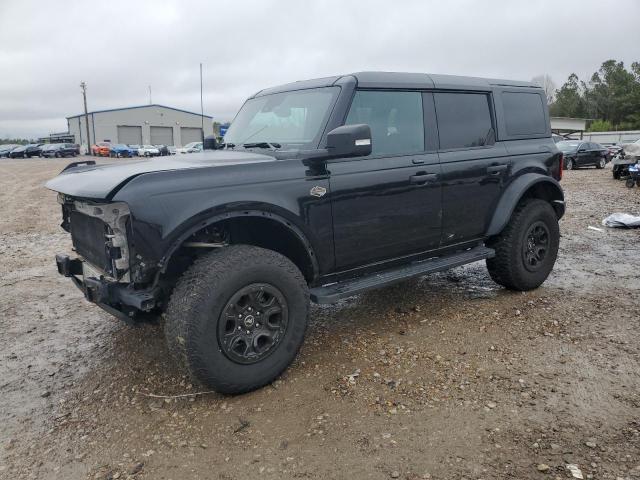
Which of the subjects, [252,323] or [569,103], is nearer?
[252,323]

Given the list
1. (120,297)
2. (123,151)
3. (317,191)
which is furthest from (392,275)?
(123,151)

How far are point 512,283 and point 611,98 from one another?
8002cm

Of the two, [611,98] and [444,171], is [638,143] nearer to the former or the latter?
[444,171]

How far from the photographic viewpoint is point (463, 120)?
4520 mm

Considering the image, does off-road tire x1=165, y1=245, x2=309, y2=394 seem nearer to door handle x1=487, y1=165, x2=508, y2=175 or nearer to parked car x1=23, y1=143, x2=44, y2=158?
door handle x1=487, y1=165, x2=508, y2=175

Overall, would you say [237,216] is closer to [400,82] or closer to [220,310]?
[220,310]

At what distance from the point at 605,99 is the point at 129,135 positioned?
6623 centimetres

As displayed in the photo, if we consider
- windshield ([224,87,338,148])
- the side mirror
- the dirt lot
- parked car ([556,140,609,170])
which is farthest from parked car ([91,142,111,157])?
the side mirror

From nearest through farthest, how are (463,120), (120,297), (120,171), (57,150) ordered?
(120,297) < (120,171) < (463,120) < (57,150)

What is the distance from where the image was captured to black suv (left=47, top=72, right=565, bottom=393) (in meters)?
2.98

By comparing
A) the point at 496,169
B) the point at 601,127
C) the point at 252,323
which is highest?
the point at 601,127

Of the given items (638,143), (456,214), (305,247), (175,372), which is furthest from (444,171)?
(638,143)

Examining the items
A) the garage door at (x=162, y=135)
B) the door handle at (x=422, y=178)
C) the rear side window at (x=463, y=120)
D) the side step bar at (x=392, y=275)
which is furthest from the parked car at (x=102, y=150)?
the door handle at (x=422, y=178)

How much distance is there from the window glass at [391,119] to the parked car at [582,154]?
77.3 feet
